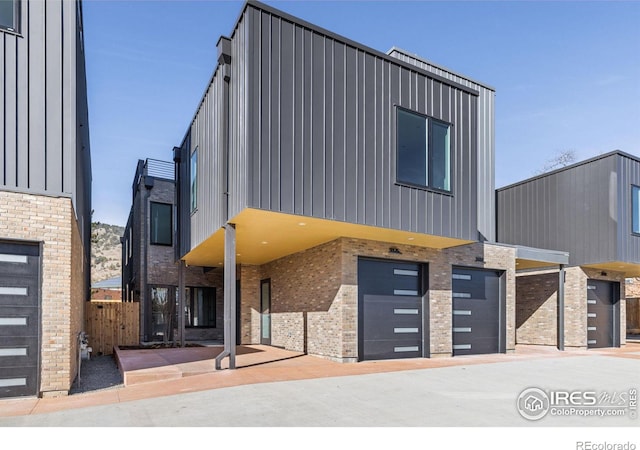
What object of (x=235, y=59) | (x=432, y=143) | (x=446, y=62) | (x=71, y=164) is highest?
(x=446, y=62)

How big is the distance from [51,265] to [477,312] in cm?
1117

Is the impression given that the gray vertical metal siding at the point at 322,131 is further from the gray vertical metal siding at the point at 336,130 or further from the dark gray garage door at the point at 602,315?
the dark gray garage door at the point at 602,315

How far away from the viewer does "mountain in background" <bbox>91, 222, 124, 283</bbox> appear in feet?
205

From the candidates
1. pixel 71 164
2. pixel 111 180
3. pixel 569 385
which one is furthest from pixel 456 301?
pixel 111 180

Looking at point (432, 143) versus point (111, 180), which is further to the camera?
point (111, 180)

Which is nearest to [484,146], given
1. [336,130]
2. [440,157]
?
[440,157]

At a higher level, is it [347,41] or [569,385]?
[347,41]

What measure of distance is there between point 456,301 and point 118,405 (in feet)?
31.2

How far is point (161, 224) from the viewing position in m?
18.0

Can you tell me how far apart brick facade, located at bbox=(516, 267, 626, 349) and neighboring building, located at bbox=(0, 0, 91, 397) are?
51.8 ft

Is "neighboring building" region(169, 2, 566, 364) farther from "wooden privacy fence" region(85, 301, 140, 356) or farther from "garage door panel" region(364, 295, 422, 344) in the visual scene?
"wooden privacy fence" region(85, 301, 140, 356)

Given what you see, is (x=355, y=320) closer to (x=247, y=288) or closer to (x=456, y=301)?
(x=456, y=301)

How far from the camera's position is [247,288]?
16234 mm

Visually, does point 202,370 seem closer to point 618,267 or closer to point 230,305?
point 230,305
